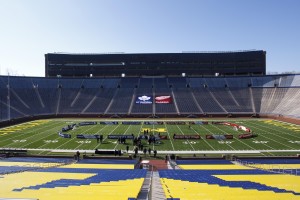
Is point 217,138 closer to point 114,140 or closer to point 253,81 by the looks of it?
point 114,140

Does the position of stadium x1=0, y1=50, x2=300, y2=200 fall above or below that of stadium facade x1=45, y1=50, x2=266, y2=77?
below

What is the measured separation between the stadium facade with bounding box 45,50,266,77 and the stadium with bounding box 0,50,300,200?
0.29 metres

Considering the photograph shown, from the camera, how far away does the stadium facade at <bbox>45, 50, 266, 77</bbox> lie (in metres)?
86.9

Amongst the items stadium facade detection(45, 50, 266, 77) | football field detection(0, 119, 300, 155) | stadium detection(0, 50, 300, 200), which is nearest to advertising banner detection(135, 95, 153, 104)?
stadium detection(0, 50, 300, 200)

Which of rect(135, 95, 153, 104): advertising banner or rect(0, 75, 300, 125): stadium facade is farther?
rect(135, 95, 153, 104): advertising banner

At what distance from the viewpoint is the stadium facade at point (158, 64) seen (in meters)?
86.9

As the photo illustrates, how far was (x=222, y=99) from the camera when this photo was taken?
72688mm

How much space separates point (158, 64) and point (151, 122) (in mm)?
37521

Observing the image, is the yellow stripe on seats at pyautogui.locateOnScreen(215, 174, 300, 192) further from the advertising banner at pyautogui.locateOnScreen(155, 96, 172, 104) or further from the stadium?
the advertising banner at pyautogui.locateOnScreen(155, 96, 172, 104)

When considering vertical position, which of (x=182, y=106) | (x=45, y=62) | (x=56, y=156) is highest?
(x=45, y=62)

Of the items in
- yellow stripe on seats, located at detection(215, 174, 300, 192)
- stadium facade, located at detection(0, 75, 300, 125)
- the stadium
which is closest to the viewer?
yellow stripe on seats, located at detection(215, 174, 300, 192)

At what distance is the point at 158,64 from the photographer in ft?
289

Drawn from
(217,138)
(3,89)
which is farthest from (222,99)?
(3,89)

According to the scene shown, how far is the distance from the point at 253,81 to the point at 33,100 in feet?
179
